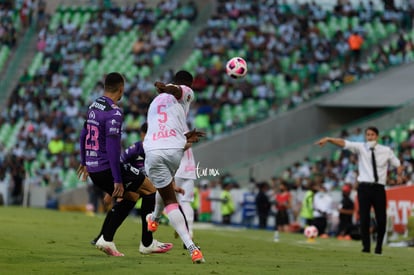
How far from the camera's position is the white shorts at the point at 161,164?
46.2ft

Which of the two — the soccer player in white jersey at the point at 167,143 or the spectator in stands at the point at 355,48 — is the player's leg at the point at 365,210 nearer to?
the soccer player in white jersey at the point at 167,143

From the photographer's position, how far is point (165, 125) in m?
14.1

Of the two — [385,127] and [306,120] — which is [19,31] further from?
[385,127]

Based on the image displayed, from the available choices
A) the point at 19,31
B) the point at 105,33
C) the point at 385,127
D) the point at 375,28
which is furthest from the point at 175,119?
the point at 19,31

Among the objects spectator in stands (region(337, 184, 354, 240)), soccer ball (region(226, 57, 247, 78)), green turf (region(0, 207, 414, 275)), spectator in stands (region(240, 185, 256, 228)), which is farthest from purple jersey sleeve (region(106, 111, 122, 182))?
spectator in stands (region(240, 185, 256, 228))

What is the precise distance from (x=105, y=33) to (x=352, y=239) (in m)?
25.3

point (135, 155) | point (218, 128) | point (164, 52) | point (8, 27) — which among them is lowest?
point (135, 155)

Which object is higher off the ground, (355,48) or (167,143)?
(355,48)

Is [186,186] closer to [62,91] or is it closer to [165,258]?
[165,258]

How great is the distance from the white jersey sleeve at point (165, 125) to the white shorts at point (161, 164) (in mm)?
61

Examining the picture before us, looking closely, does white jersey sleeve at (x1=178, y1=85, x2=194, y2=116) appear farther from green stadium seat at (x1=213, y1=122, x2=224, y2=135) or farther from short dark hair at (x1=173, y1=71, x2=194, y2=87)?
green stadium seat at (x1=213, y1=122, x2=224, y2=135)

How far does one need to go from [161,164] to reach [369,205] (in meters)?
Result: 6.89

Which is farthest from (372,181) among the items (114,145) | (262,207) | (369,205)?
(262,207)

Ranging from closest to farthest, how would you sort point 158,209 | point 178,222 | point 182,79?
point 178,222, point 182,79, point 158,209
